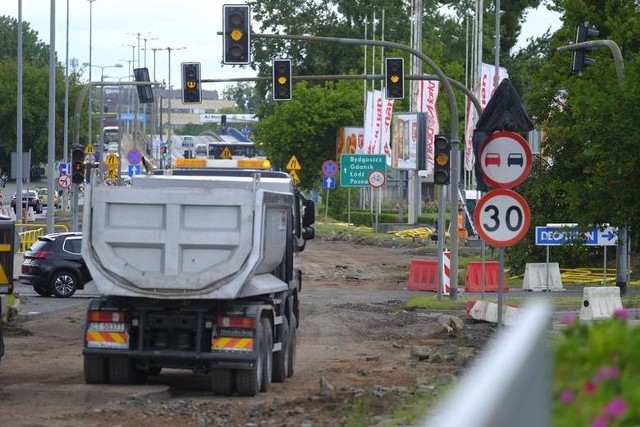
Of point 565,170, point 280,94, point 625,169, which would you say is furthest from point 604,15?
point 625,169

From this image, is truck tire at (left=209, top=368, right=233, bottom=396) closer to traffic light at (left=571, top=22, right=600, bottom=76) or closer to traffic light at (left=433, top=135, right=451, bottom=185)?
traffic light at (left=433, top=135, right=451, bottom=185)

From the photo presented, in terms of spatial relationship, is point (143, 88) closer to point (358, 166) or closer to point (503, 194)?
point (358, 166)

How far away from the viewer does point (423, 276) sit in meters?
38.2

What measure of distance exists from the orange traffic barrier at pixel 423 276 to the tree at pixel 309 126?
47016 millimetres

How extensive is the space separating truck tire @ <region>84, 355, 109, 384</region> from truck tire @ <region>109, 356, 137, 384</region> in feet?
0.22

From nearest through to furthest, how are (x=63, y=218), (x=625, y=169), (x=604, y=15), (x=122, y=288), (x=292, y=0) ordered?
(x=122, y=288), (x=625, y=169), (x=604, y=15), (x=63, y=218), (x=292, y=0)

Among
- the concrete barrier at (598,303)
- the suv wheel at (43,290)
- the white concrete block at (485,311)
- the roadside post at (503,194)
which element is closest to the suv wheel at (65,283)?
the suv wheel at (43,290)

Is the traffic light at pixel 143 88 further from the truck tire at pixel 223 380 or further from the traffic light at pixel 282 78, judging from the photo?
the truck tire at pixel 223 380

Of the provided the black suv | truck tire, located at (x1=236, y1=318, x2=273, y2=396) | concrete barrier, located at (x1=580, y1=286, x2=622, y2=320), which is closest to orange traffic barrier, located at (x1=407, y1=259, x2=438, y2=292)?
the black suv

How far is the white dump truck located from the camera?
1573 cm

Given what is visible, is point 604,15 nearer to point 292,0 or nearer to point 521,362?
point 521,362

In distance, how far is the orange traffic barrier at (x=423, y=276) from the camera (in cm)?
3784

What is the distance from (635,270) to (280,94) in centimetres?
1254

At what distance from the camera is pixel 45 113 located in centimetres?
10969
